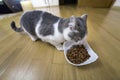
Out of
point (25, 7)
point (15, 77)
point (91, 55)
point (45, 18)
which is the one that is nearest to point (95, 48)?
point (91, 55)

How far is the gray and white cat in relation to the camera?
0.63m

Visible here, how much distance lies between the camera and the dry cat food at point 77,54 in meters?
0.70

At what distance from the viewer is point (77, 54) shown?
29.2 inches

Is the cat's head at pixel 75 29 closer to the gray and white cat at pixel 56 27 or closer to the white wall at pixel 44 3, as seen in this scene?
the gray and white cat at pixel 56 27

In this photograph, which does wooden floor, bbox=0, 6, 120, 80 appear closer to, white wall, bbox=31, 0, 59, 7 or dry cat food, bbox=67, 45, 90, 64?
dry cat food, bbox=67, 45, 90, 64

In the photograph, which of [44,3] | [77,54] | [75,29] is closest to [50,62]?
[77,54]

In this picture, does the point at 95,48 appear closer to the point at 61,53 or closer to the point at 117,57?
the point at 117,57

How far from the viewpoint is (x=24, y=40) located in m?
1.09

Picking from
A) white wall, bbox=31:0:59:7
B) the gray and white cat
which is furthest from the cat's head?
white wall, bbox=31:0:59:7

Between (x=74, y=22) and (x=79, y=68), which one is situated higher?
(x=74, y=22)

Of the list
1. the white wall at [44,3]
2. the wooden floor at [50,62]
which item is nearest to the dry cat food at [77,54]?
the wooden floor at [50,62]

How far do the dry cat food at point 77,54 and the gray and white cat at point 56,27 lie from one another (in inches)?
4.7

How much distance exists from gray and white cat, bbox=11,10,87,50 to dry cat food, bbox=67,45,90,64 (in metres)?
0.12

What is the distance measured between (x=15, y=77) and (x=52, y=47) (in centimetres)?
42
